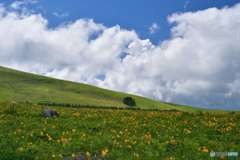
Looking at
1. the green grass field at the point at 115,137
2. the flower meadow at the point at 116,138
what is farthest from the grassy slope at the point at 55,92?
the flower meadow at the point at 116,138

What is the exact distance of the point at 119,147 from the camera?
19.7 m

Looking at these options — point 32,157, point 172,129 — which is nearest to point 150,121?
point 172,129

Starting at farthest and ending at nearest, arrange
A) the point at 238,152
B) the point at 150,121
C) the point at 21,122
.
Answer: the point at 150,121, the point at 21,122, the point at 238,152

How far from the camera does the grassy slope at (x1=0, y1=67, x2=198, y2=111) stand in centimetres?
12573

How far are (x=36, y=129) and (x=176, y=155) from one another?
9107 millimetres

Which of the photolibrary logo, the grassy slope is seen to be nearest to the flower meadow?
the photolibrary logo

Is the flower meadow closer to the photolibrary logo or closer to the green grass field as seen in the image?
the green grass field

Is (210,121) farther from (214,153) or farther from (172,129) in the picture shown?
(214,153)

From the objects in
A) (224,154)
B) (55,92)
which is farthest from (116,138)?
(55,92)

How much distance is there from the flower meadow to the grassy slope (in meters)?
89.9

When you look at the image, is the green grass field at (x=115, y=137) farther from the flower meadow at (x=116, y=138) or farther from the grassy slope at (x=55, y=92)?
the grassy slope at (x=55, y=92)

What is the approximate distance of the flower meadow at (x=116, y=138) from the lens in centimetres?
1853

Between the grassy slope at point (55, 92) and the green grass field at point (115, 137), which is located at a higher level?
the grassy slope at point (55, 92)

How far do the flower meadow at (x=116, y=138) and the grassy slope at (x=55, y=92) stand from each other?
295ft
